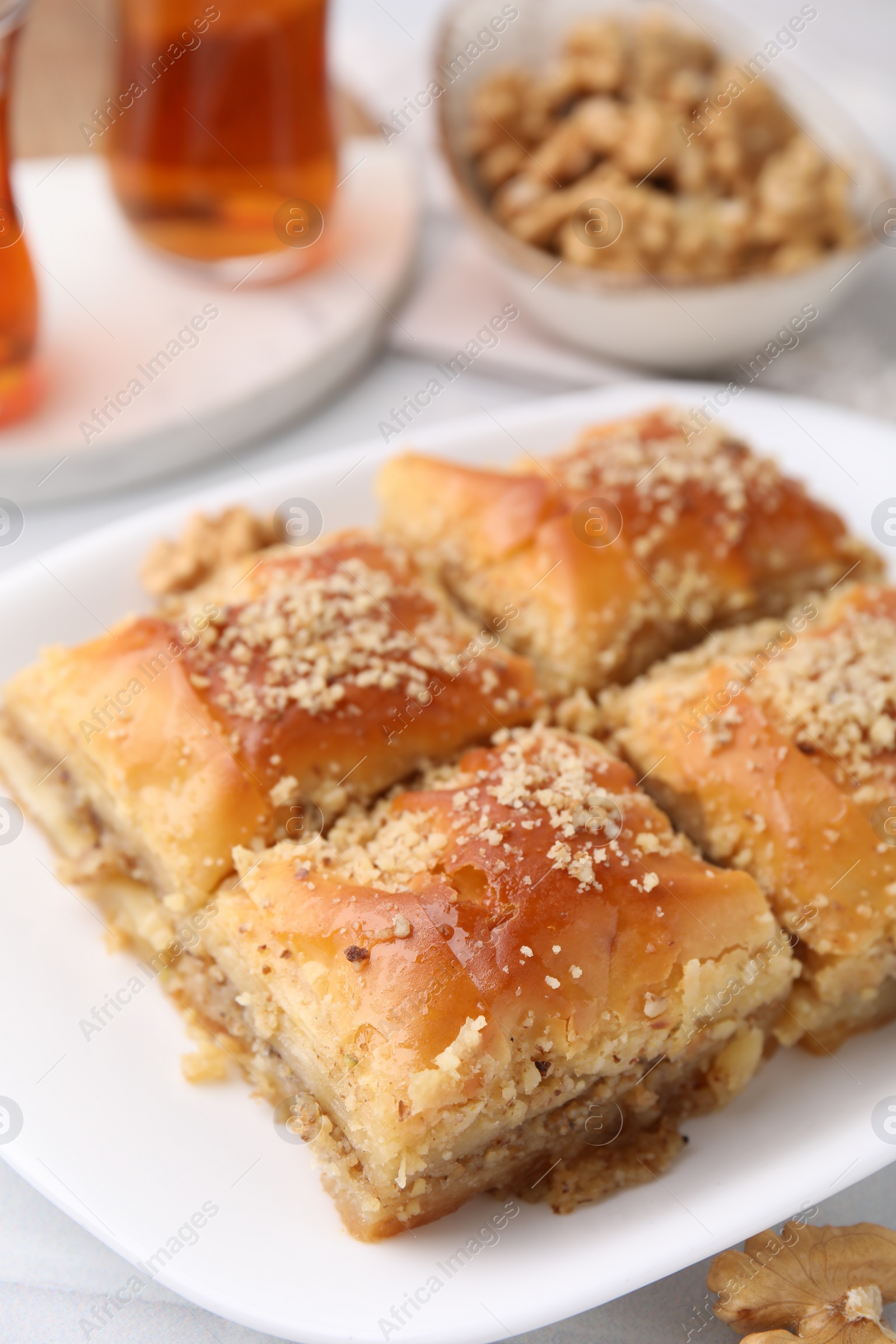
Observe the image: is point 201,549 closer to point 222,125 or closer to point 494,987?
point 494,987

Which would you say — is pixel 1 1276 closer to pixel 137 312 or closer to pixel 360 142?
pixel 137 312

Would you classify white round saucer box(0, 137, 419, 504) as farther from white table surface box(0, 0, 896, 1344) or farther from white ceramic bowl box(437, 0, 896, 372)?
white ceramic bowl box(437, 0, 896, 372)

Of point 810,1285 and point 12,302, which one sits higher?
point 12,302

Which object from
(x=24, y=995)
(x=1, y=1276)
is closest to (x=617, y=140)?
(x=24, y=995)

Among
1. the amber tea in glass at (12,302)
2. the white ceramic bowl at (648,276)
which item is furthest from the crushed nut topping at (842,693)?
the amber tea in glass at (12,302)

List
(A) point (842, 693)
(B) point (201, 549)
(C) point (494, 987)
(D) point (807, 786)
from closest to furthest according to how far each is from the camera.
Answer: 1. (C) point (494, 987)
2. (D) point (807, 786)
3. (A) point (842, 693)
4. (B) point (201, 549)

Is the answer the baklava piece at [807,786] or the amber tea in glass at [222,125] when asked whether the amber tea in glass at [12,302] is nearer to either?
the amber tea in glass at [222,125]

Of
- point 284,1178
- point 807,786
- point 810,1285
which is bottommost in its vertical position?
point 810,1285

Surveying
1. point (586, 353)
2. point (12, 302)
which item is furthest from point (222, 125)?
point (586, 353)
